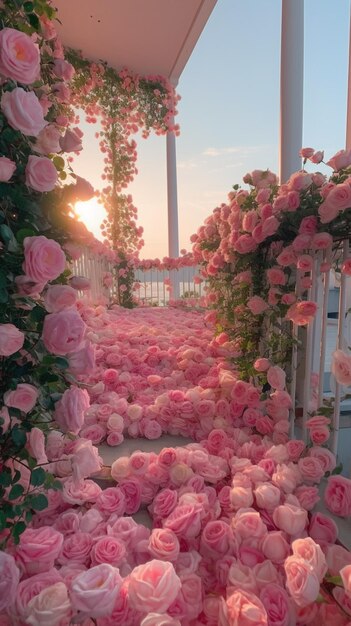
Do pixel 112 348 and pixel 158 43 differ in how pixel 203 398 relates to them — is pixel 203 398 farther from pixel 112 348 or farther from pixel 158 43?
pixel 158 43

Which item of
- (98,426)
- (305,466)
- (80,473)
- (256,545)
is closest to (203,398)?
(98,426)

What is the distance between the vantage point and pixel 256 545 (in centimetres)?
113

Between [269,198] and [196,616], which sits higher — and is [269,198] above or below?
above

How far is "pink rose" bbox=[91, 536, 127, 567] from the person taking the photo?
1.03 metres

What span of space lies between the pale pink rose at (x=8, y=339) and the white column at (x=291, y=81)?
9.32 feet

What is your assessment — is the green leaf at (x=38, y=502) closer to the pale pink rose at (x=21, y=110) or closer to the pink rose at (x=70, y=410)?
the pink rose at (x=70, y=410)

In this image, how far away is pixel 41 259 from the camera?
2.55ft

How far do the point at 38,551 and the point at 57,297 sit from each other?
72cm

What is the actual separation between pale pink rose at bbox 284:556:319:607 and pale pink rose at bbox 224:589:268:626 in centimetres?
9

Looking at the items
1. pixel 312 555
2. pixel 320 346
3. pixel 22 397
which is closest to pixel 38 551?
pixel 22 397

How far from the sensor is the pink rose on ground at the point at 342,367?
1272mm

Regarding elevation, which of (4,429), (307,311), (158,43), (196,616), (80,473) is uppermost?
(158,43)

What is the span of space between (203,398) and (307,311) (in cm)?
82

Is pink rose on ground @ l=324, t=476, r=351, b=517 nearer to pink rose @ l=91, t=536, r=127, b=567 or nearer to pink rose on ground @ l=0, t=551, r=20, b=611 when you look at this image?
pink rose @ l=91, t=536, r=127, b=567
